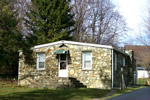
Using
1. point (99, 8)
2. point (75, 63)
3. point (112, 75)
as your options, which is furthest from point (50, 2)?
point (112, 75)

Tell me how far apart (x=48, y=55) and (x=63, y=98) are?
27.5 feet

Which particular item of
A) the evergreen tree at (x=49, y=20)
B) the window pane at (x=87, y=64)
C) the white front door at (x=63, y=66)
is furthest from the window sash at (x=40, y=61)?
the evergreen tree at (x=49, y=20)

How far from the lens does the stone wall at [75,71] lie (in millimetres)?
18594

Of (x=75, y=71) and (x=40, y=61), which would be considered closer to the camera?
(x=75, y=71)

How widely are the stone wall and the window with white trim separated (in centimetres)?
24

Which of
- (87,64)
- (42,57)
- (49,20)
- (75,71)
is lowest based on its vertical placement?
(75,71)

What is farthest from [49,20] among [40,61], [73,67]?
[73,67]

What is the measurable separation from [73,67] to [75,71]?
365 mm

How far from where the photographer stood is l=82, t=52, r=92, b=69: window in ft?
63.2

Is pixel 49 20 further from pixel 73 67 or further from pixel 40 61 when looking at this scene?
pixel 73 67

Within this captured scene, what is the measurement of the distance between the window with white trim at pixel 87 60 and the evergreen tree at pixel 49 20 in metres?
8.98

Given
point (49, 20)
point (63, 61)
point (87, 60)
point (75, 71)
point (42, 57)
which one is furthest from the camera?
point (49, 20)

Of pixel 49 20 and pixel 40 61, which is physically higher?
pixel 49 20

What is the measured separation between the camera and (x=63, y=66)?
66.0 feet
